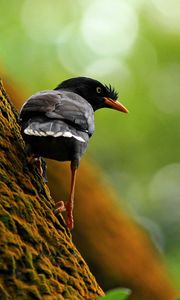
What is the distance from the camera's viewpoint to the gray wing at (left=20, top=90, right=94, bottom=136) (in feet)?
14.1

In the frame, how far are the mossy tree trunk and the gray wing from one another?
0.17m

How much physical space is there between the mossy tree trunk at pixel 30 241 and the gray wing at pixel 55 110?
0.17 m

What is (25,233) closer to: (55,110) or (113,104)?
(55,110)

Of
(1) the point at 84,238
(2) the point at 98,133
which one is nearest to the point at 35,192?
(1) the point at 84,238

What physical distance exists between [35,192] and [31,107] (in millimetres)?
703

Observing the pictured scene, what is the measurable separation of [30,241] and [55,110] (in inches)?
48.9

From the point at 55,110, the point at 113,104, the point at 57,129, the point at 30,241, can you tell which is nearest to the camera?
the point at 30,241

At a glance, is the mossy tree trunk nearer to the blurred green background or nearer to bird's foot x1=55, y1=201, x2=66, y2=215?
bird's foot x1=55, y1=201, x2=66, y2=215

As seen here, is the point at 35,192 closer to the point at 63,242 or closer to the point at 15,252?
the point at 63,242

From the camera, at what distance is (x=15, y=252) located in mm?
3088

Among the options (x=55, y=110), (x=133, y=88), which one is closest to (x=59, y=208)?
(x=55, y=110)

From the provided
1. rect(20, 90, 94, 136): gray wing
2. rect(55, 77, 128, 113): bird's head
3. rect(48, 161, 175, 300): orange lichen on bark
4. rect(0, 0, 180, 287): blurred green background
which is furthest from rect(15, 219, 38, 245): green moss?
rect(0, 0, 180, 287): blurred green background

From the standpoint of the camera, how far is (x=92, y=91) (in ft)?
19.8

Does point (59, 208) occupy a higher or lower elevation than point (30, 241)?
lower
